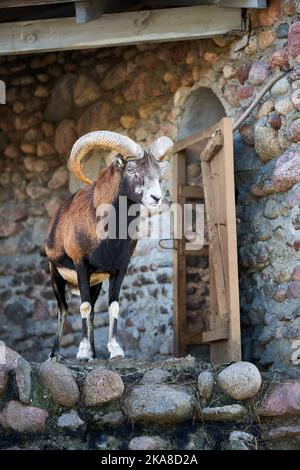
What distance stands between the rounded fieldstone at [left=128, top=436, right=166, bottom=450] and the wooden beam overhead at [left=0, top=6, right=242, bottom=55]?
12.3 ft

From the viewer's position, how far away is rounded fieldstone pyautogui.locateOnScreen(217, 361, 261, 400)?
5.83 metres

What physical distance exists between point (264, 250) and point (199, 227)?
1184 mm

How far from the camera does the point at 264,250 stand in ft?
23.7

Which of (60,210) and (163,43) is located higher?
(163,43)

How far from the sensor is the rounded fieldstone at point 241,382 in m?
5.83

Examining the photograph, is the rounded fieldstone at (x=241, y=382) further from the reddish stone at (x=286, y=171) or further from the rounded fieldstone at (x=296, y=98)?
the rounded fieldstone at (x=296, y=98)

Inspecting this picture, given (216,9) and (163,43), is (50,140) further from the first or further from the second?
(216,9)

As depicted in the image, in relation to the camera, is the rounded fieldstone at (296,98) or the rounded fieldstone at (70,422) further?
the rounded fieldstone at (296,98)

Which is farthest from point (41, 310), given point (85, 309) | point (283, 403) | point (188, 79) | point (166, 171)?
point (283, 403)

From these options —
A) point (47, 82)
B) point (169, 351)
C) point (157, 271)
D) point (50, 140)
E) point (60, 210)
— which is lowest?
point (169, 351)

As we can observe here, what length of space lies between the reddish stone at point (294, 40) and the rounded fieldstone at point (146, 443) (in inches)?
132

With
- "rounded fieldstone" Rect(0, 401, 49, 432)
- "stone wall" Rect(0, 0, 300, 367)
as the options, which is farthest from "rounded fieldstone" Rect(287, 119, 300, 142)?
"rounded fieldstone" Rect(0, 401, 49, 432)

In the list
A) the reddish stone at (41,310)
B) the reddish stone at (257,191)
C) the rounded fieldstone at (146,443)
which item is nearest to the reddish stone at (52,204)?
the reddish stone at (41,310)
